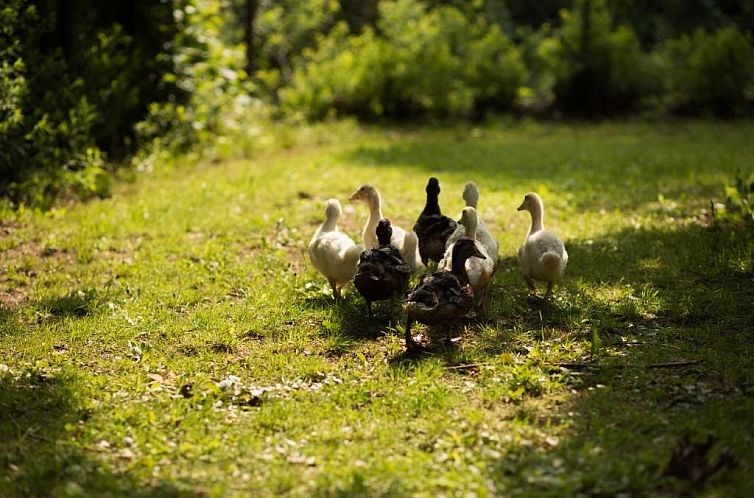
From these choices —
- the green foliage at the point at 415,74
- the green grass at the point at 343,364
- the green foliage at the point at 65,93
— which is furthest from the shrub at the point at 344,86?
the green grass at the point at 343,364

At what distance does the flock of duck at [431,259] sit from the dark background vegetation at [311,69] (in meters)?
4.64

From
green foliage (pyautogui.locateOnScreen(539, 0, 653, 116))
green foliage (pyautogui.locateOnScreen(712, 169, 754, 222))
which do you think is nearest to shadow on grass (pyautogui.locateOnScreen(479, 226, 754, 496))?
green foliage (pyautogui.locateOnScreen(712, 169, 754, 222))

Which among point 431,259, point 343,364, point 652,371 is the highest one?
Answer: point 431,259

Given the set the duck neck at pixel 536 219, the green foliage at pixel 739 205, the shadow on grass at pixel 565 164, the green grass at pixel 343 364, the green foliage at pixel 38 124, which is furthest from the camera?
the shadow on grass at pixel 565 164

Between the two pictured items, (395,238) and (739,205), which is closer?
(395,238)

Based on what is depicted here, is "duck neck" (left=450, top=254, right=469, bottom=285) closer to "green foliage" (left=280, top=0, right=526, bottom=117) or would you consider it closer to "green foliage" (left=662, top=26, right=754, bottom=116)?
"green foliage" (left=280, top=0, right=526, bottom=117)

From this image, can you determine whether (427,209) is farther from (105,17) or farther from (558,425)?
(105,17)

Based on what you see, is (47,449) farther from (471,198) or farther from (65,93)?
(65,93)

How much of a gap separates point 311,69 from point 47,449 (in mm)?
14738

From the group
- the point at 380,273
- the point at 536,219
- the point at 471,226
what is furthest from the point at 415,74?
the point at 380,273

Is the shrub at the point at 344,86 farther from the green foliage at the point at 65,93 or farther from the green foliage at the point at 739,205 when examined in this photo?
the green foliage at the point at 739,205

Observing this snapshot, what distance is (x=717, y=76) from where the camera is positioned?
57.1 feet

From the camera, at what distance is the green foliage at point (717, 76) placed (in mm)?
17328

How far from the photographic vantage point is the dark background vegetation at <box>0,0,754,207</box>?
1036cm
